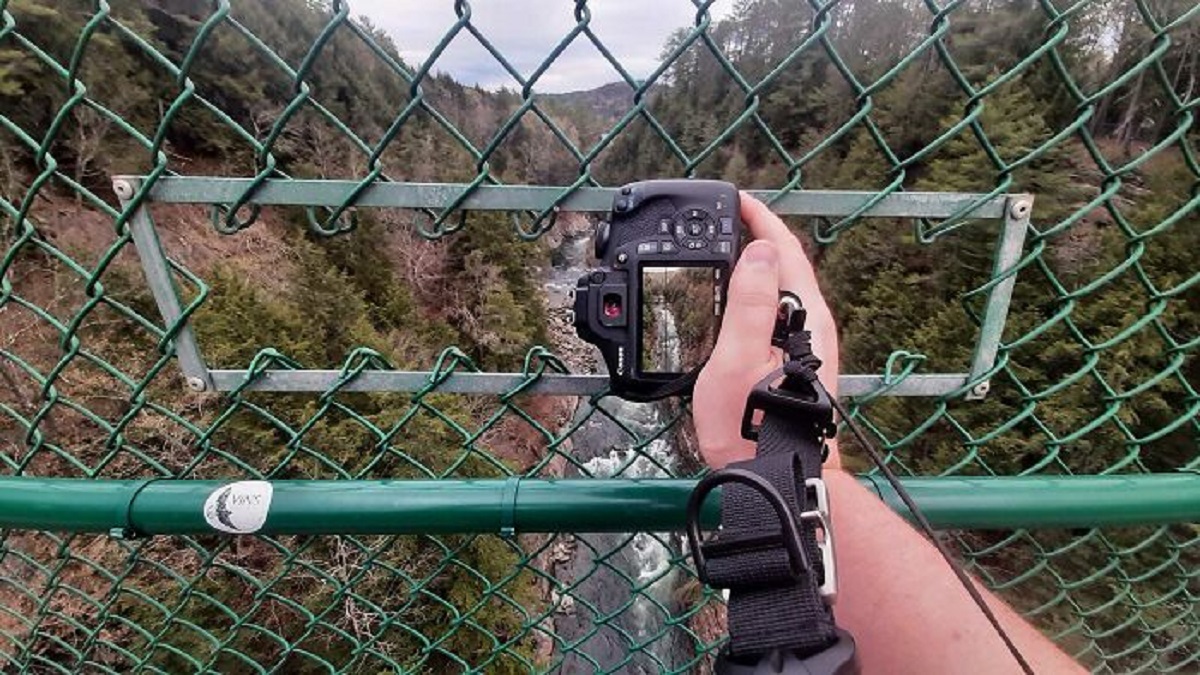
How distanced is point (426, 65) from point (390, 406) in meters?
7.10

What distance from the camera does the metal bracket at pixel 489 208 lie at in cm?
75

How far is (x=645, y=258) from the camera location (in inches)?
28.9

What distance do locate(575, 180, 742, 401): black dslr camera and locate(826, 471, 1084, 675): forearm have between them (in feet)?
0.83

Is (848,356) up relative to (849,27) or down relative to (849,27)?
down

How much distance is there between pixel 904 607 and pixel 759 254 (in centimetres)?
41

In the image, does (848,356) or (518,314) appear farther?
(518,314)

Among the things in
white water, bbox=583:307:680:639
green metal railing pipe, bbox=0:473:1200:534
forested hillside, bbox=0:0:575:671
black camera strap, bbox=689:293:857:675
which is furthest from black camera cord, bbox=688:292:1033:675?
white water, bbox=583:307:680:639

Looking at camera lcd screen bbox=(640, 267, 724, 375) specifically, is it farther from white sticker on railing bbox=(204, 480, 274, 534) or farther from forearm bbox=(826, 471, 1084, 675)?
white sticker on railing bbox=(204, 480, 274, 534)

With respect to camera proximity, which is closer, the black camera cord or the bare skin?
the black camera cord

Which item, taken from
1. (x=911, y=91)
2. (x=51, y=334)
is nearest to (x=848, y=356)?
(x=911, y=91)

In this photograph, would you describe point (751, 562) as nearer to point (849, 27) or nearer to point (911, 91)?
point (849, 27)

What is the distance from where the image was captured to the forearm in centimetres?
64

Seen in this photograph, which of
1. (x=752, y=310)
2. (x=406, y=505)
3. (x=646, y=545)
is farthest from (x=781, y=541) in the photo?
(x=646, y=545)

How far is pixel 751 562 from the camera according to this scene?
0.54m
